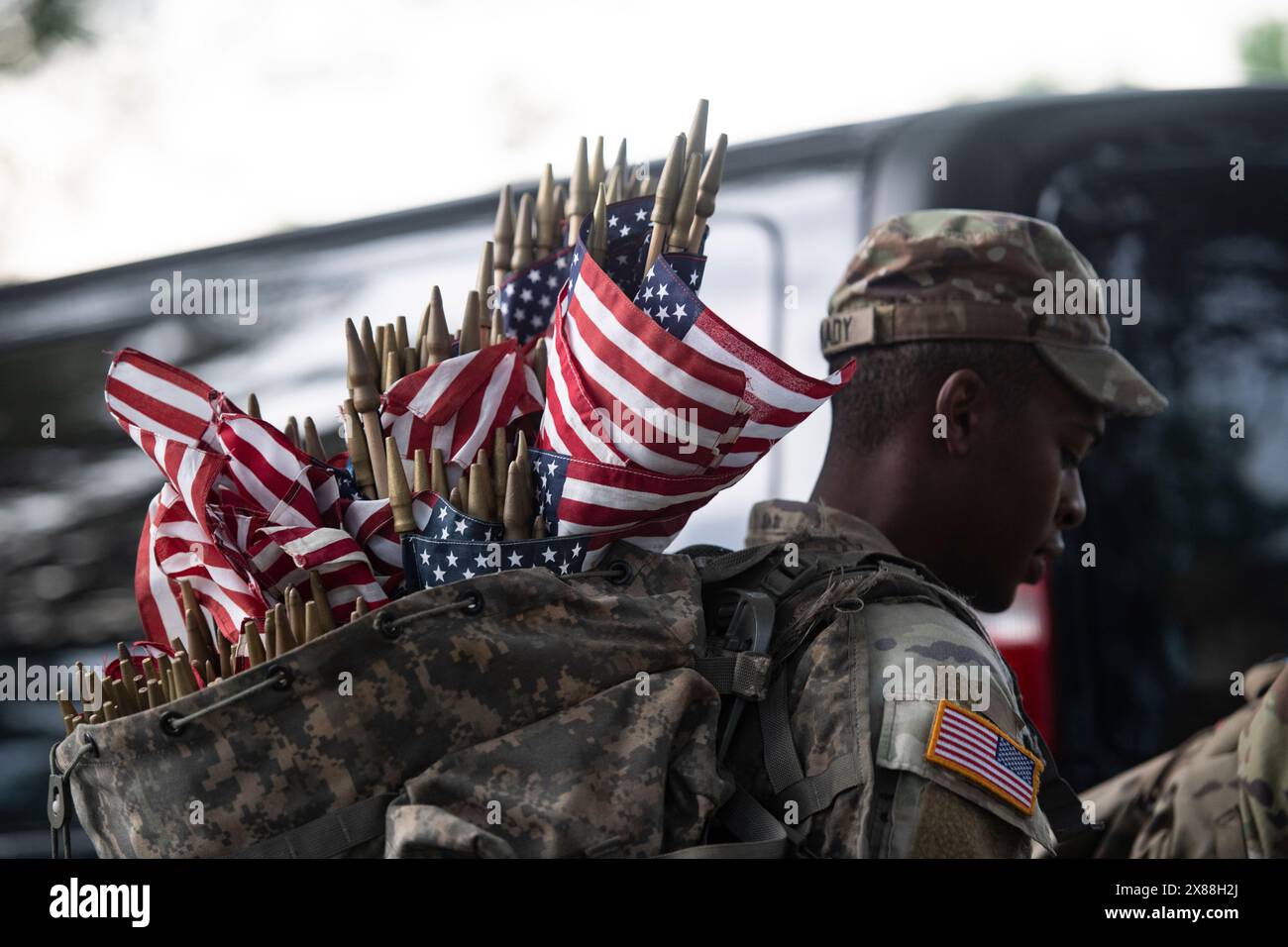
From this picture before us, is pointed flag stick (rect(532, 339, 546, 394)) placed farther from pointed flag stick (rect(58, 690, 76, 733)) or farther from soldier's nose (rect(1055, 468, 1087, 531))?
soldier's nose (rect(1055, 468, 1087, 531))

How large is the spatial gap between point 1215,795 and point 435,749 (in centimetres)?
159

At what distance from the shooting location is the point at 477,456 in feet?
5.76

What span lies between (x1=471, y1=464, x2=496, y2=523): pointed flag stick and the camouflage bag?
149mm

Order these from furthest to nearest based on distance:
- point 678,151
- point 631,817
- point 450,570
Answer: point 678,151 → point 450,570 → point 631,817

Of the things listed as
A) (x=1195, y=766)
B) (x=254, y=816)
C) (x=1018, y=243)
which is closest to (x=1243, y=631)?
(x=1195, y=766)

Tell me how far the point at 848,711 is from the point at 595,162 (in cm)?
89

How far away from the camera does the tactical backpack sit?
1.53 meters

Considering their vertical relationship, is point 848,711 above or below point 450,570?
below

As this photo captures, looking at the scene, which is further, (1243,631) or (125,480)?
(125,480)

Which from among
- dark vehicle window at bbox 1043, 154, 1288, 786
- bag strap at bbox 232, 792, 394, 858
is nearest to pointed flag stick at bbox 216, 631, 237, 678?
bag strap at bbox 232, 792, 394, 858

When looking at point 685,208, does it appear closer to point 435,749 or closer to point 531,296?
point 531,296

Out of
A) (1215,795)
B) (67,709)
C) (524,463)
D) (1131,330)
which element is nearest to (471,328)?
(524,463)

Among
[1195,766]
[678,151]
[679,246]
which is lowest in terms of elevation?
[1195,766]
